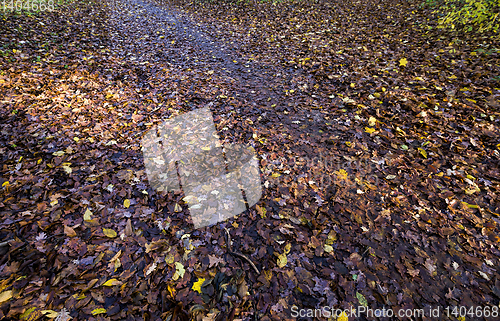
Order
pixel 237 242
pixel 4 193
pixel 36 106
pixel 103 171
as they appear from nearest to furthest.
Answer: pixel 237 242 < pixel 4 193 < pixel 103 171 < pixel 36 106

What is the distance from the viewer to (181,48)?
7.21 m

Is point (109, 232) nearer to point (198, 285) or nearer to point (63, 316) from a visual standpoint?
point (63, 316)

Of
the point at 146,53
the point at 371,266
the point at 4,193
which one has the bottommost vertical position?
the point at 371,266

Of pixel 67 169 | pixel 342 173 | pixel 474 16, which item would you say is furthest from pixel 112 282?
pixel 474 16

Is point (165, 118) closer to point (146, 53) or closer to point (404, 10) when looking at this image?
point (146, 53)

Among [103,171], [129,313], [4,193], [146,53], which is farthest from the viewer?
[146,53]

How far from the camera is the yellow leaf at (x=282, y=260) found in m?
2.45

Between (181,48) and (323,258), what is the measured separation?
754 centimetres

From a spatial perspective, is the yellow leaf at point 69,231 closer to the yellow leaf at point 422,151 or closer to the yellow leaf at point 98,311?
the yellow leaf at point 98,311

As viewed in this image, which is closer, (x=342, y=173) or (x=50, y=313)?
(x=50, y=313)

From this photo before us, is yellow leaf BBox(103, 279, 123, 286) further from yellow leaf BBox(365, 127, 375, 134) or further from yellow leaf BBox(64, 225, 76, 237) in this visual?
yellow leaf BBox(365, 127, 375, 134)

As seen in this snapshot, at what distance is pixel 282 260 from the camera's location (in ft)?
8.13

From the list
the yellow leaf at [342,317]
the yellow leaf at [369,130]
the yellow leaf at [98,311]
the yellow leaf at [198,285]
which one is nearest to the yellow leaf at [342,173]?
the yellow leaf at [369,130]

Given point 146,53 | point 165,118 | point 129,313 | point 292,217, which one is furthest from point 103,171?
point 146,53
